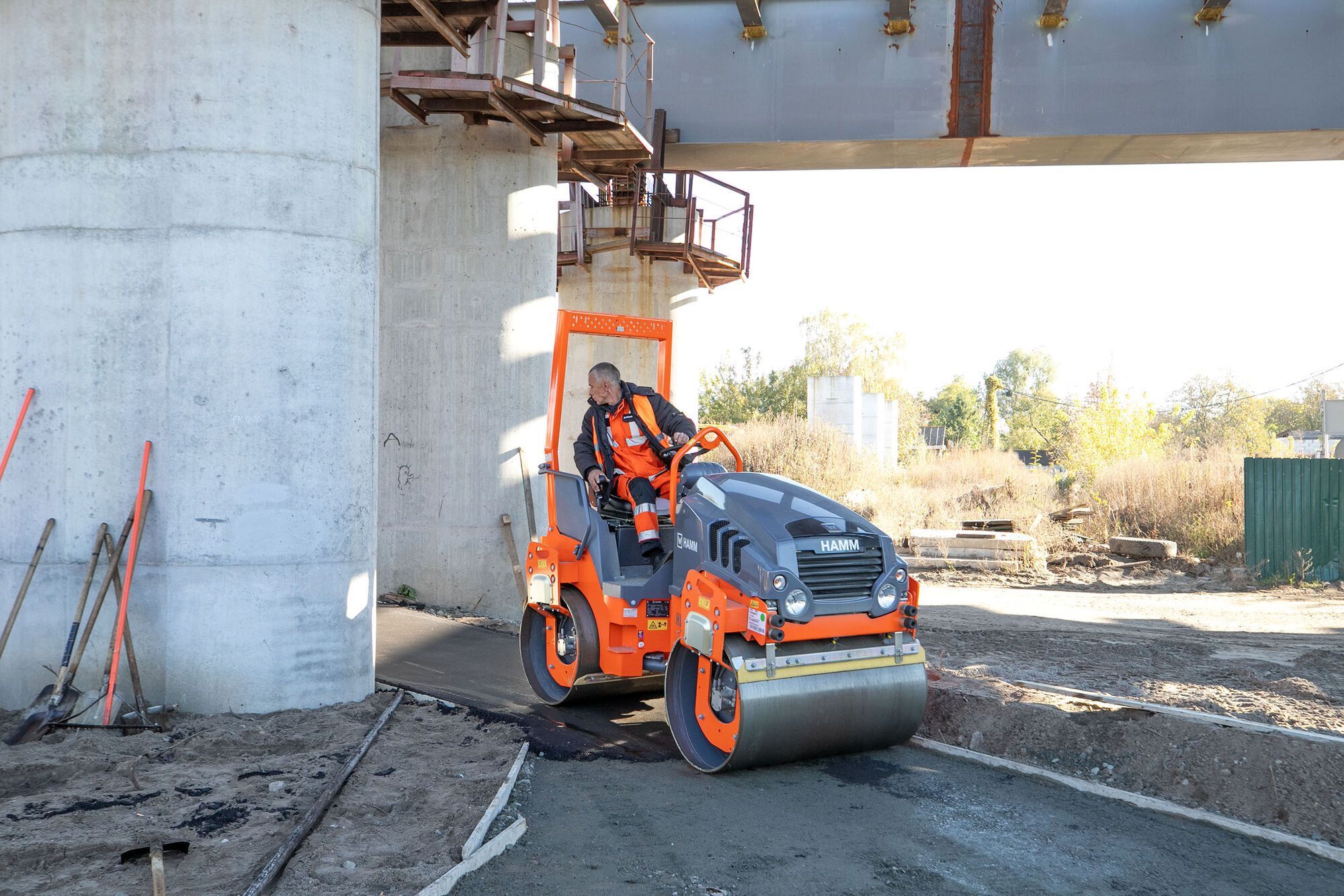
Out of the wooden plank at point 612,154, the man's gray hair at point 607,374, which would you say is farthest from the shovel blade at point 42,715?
the wooden plank at point 612,154

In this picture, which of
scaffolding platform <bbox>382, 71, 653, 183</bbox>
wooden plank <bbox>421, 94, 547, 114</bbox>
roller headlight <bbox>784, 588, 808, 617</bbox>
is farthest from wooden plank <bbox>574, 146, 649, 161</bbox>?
roller headlight <bbox>784, 588, 808, 617</bbox>

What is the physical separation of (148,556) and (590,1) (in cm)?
864

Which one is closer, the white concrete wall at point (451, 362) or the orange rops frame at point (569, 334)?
the orange rops frame at point (569, 334)

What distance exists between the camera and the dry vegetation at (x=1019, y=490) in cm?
1912

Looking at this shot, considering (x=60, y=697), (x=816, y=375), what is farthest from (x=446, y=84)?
(x=816, y=375)

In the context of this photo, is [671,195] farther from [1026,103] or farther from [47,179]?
[47,179]

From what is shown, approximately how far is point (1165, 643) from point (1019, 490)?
1531cm

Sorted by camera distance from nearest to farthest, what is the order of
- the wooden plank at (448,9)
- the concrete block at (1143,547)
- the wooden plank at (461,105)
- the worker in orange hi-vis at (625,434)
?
the worker in orange hi-vis at (625,434)
the wooden plank at (448,9)
the wooden plank at (461,105)
the concrete block at (1143,547)

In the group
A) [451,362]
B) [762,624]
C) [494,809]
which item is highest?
[451,362]

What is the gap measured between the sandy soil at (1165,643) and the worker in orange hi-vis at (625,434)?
116 inches

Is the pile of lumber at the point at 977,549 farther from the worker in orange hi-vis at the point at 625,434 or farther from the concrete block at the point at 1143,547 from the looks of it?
the worker in orange hi-vis at the point at 625,434

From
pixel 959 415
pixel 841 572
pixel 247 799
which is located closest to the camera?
pixel 247 799

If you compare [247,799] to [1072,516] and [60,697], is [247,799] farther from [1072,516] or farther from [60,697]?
[1072,516]

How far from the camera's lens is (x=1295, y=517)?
53.0 feet
